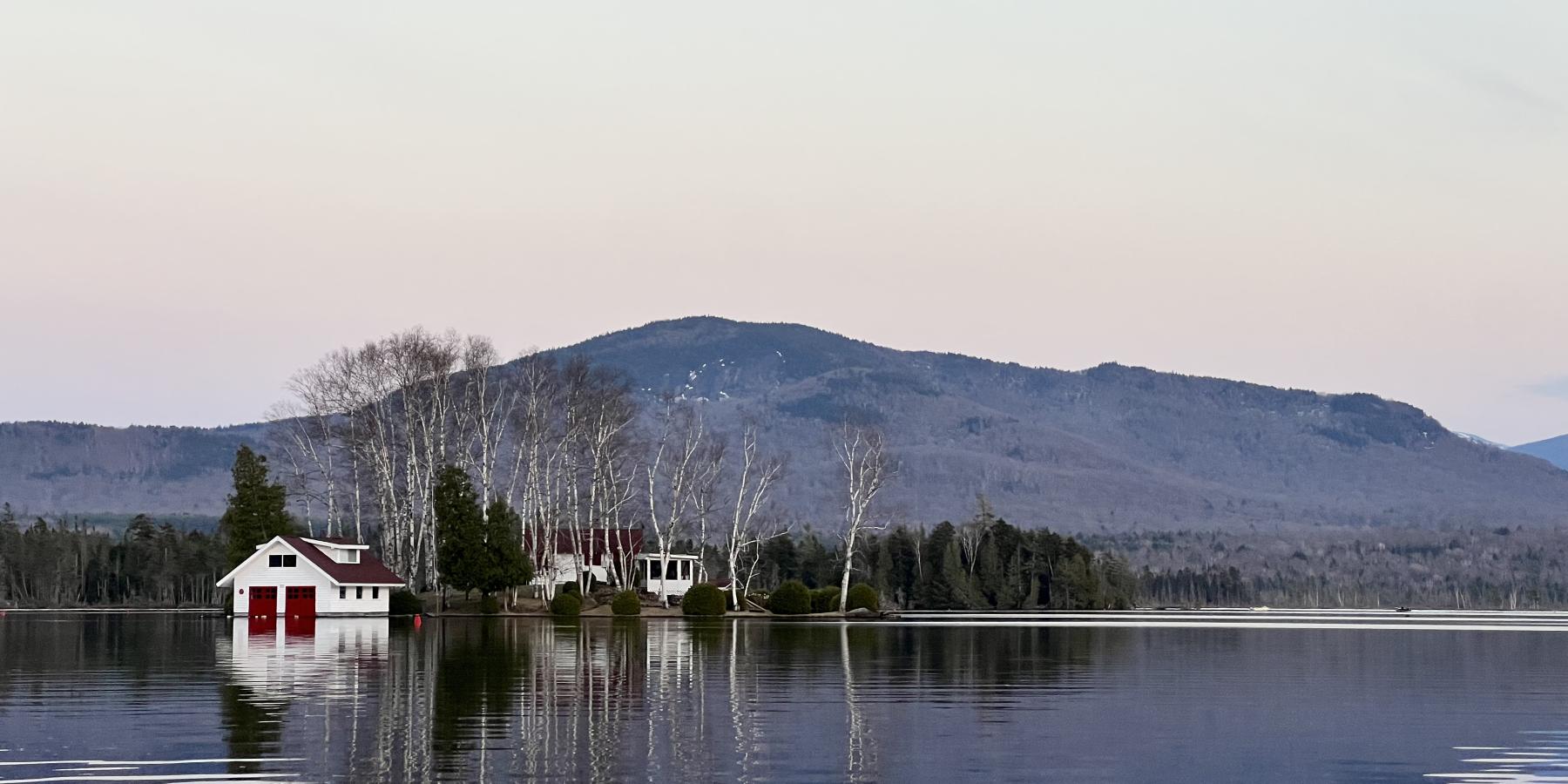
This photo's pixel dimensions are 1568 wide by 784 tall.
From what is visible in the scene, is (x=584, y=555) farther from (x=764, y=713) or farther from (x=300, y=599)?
(x=764, y=713)

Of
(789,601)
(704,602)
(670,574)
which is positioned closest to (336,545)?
(704,602)

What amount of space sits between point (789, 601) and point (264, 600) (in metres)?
27.9

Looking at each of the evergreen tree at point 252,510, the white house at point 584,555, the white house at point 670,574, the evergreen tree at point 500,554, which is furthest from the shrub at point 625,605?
the evergreen tree at point 252,510

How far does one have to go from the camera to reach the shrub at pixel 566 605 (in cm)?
9138

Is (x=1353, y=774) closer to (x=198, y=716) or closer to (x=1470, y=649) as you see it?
(x=198, y=716)

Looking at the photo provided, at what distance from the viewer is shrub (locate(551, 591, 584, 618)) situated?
300ft

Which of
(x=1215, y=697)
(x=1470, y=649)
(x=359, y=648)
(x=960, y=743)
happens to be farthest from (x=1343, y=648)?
(x=960, y=743)

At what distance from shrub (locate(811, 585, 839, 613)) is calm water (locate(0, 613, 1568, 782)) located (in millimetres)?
43891

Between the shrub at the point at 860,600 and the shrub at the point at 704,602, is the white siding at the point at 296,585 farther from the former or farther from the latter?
the shrub at the point at 860,600

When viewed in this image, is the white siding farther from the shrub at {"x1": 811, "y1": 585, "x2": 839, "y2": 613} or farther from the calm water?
the calm water

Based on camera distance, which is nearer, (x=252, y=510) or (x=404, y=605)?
(x=404, y=605)

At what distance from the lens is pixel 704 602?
95.9m

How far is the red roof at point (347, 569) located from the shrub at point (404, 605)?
3.15 ft

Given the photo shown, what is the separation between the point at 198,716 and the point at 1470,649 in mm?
46755
